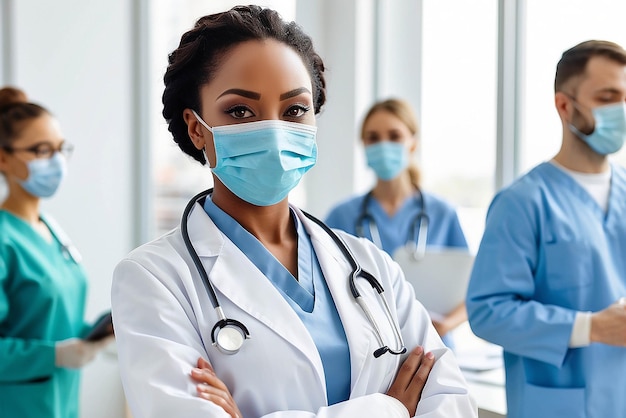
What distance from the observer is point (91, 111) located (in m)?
3.26

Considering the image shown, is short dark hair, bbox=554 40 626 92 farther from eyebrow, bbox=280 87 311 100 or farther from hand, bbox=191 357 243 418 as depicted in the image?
hand, bbox=191 357 243 418

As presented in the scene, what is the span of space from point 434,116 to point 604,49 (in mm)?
1145

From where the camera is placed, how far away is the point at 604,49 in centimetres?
165

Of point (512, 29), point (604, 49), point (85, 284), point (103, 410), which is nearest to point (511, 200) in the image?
point (604, 49)

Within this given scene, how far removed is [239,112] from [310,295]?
338 millimetres

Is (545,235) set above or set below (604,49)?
below

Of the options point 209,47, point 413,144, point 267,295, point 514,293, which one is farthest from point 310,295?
point 413,144

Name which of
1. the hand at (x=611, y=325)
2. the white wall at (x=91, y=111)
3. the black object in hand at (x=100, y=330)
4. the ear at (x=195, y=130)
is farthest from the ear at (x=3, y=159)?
the hand at (x=611, y=325)

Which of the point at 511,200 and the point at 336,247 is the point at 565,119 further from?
the point at 336,247

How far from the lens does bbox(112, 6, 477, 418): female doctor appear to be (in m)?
1.04

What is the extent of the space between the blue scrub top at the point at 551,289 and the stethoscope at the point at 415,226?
0.64 meters

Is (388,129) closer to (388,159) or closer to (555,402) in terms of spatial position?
(388,159)

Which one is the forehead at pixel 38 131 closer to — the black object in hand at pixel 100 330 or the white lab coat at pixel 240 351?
the black object in hand at pixel 100 330

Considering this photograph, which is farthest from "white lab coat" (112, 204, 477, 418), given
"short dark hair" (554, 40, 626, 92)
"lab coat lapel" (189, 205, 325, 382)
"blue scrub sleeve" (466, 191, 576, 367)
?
"short dark hair" (554, 40, 626, 92)
